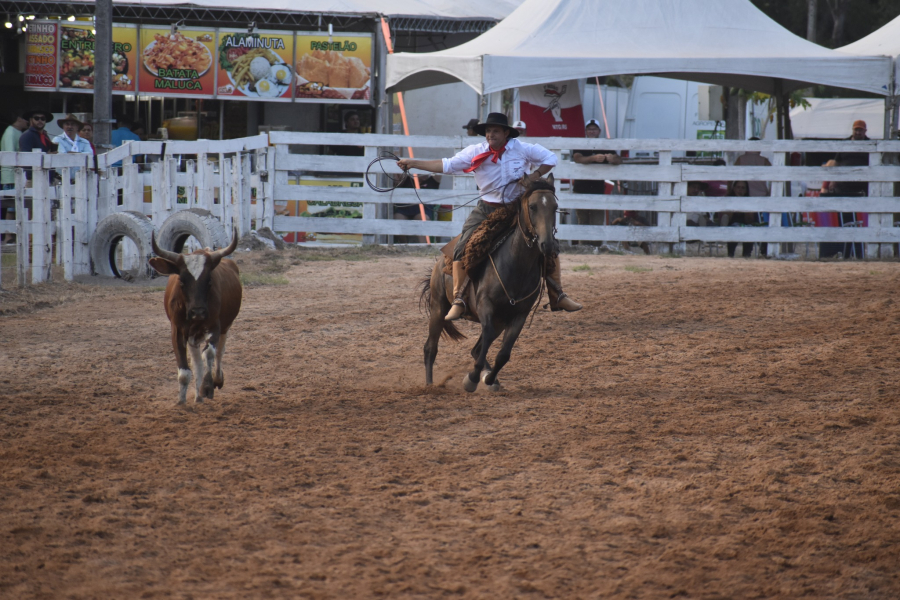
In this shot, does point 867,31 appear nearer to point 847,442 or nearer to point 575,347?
point 575,347

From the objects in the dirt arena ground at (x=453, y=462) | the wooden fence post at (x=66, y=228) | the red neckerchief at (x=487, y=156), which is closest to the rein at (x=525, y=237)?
the red neckerchief at (x=487, y=156)

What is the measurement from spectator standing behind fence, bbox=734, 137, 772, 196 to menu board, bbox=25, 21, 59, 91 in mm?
14794

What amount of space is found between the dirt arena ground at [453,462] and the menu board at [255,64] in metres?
11.9

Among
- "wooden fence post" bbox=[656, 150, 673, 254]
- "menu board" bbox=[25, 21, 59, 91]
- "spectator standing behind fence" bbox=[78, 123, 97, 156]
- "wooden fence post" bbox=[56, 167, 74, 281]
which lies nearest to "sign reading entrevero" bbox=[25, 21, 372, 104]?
"menu board" bbox=[25, 21, 59, 91]

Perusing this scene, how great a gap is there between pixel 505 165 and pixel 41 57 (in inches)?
647

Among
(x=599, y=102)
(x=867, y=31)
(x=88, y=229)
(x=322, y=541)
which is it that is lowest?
(x=322, y=541)

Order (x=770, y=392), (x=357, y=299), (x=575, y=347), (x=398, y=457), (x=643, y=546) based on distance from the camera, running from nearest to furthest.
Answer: (x=643, y=546) < (x=398, y=457) < (x=770, y=392) < (x=575, y=347) < (x=357, y=299)

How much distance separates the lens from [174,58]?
67.5 ft

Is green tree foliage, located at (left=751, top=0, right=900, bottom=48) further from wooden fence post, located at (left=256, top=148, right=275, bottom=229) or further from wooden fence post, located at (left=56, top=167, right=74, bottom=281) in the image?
wooden fence post, located at (left=56, top=167, right=74, bottom=281)

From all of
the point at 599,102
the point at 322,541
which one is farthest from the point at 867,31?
the point at 322,541

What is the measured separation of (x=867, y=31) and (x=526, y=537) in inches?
1561

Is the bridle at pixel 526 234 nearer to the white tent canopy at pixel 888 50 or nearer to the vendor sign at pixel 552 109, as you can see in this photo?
the vendor sign at pixel 552 109

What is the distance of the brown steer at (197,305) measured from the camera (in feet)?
21.1

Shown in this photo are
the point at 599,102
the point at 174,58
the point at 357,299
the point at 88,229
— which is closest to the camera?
the point at 357,299
